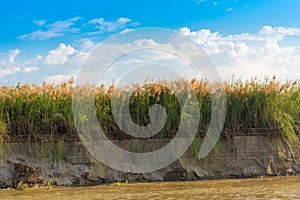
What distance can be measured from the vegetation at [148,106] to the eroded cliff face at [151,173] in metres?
0.19

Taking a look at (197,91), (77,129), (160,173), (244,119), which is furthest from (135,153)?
(244,119)

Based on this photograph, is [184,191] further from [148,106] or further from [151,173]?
[148,106]

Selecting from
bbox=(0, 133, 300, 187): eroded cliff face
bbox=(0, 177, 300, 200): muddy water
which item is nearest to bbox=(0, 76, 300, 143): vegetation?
bbox=(0, 133, 300, 187): eroded cliff face

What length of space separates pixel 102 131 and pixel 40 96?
3.28 feet

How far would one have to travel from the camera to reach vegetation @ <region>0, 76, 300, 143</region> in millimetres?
6188

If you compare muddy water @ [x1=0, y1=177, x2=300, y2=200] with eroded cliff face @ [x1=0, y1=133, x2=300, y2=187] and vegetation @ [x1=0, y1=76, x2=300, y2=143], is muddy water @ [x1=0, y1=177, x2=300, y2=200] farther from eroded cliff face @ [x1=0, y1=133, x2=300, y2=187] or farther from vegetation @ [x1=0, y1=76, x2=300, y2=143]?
vegetation @ [x1=0, y1=76, x2=300, y2=143]

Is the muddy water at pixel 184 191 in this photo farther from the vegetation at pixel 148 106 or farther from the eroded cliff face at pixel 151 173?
the vegetation at pixel 148 106

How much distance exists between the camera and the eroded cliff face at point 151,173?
19.7 feet

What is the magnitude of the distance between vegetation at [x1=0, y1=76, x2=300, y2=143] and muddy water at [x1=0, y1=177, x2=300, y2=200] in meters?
0.86

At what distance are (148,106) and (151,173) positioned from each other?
94cm

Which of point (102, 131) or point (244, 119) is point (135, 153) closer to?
point (102, 131)

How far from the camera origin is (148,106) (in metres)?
6.36

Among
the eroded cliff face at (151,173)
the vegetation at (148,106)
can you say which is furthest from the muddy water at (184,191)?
the vegetation at (148,106)

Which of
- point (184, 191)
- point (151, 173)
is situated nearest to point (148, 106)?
point (151, 173)
